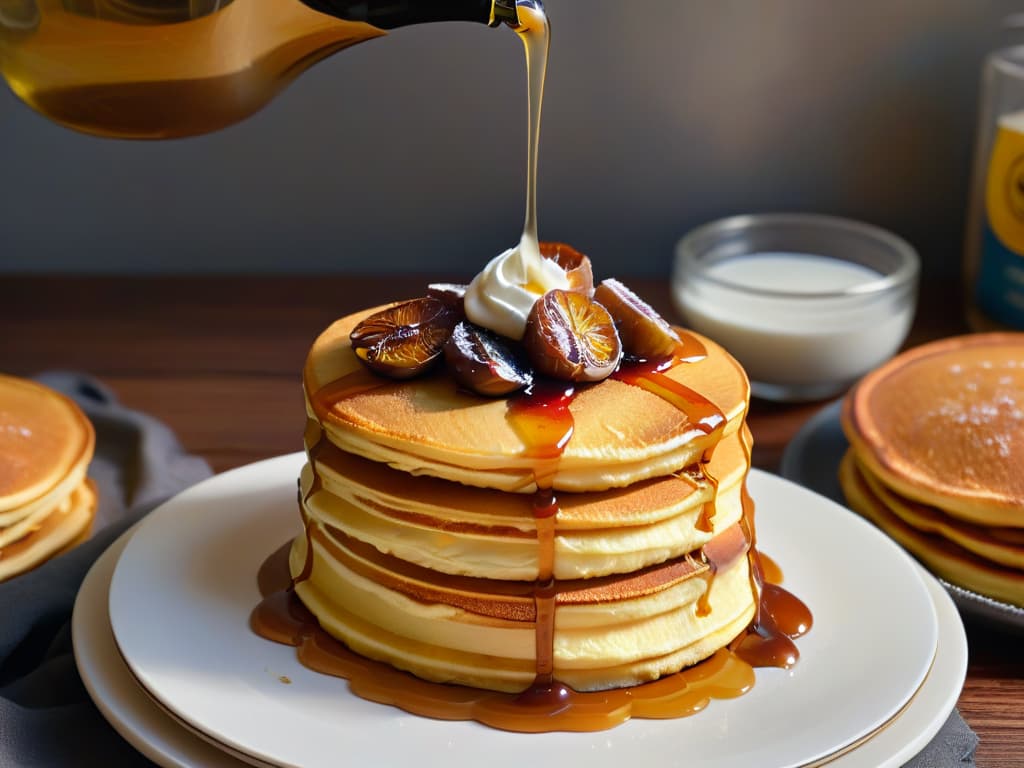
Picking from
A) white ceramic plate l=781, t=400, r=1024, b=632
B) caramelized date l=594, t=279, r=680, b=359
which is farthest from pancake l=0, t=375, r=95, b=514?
white ceramic plate l=781, t=400, r=1024, b=632

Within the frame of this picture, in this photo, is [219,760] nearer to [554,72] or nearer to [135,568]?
[135,568]

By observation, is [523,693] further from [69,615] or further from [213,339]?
[213,339]

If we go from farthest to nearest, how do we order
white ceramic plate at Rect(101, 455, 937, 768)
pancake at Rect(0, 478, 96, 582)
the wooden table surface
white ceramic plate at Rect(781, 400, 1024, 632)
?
the wooden table surface → white ceramic plate at Rect(781, 400, 1024, 632) → pancake at Rect(0, 478, 96, 582) → white ceramic plate at Rect(101, 455, 937, 768)

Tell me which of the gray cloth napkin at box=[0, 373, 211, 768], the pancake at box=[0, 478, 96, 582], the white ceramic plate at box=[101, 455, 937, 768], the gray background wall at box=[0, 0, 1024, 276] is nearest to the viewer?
the white ceramic plate at box=[101, 455, 937, 768]

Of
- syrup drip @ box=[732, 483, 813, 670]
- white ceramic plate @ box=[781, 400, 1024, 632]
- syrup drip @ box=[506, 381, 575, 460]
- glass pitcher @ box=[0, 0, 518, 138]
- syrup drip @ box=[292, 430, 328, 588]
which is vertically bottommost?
white ceramic plate @ box=[781, 400, 1024, 632]

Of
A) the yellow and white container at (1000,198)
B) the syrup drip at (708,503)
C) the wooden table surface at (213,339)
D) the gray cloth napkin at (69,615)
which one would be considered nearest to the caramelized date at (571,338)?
the syrup drip at (708,503)

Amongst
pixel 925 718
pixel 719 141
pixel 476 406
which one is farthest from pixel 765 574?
pixel 719 141

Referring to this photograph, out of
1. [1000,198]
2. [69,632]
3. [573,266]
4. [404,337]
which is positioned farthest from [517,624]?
[1000,198]

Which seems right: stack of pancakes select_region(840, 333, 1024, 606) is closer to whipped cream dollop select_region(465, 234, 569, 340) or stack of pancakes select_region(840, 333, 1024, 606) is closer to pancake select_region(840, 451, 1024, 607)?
pancake select_region(840, 451, 1024, 607)
